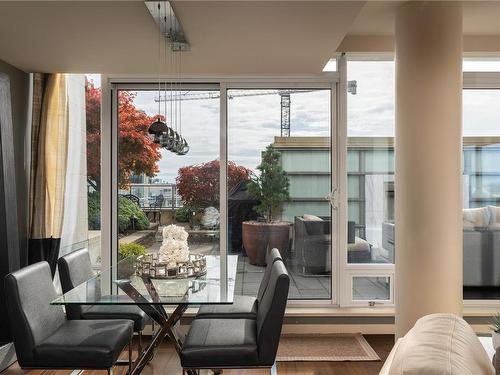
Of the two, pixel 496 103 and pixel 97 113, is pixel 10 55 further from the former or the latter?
pixel 496 103

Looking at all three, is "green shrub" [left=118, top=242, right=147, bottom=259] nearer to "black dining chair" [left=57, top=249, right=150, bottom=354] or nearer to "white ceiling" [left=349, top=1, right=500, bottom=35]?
"black dining chair" [left=57, top=249, right=150, bottom=354]

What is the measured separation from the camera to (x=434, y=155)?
3.41 metres

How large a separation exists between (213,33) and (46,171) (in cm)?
212

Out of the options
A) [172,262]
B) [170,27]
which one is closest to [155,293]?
[172,262]

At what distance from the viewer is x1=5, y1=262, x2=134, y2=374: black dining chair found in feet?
8.59

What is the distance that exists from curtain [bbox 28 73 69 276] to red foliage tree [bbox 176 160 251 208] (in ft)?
3.68

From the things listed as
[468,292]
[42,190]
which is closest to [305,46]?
[42,190]

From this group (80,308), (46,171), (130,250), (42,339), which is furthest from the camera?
(130,250)

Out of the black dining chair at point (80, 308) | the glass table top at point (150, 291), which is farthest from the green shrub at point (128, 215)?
the glass table top at point (150, 291)

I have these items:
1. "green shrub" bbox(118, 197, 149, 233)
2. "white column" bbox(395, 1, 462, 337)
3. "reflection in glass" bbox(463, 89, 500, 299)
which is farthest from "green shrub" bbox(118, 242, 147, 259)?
"reflection in glass" bbox(463, 89, 500, 299)

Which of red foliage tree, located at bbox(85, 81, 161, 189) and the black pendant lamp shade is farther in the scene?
red foliage tree, located at bbox(85, 81, 161, 189)

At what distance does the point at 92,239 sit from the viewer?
15.5ft

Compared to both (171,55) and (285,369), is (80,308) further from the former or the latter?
(171,55)

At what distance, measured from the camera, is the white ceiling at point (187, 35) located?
8.68 feet
